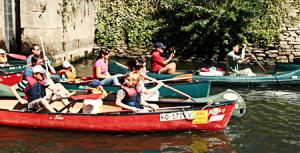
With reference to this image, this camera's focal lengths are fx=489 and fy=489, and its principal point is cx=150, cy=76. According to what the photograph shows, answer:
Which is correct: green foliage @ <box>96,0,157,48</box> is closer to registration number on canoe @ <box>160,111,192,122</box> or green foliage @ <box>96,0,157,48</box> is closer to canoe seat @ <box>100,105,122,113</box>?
canoe seat @ <box>100,105,122,113</box>

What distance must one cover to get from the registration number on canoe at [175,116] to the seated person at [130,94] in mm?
561

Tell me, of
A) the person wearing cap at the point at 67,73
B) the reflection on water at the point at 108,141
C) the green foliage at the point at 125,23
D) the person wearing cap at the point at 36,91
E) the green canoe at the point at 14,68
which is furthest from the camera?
the green foliage at the point at 125,23

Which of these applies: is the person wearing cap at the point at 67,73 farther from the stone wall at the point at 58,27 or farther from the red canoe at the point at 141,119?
the stone wall at the point at 58,27

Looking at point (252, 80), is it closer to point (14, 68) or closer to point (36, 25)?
point (14, 68)

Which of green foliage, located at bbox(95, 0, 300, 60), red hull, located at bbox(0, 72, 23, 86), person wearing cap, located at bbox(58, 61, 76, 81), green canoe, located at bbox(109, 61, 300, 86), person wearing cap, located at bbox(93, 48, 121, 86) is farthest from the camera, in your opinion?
green foliage, located at bbox(95, 0, 300, 60)

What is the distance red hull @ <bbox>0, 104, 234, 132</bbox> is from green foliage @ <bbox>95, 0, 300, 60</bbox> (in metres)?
13.6

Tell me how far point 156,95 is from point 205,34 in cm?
1242

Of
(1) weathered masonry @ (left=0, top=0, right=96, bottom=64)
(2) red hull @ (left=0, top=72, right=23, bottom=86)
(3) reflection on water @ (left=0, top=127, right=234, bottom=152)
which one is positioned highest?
(1) weathered masonry @ (left=0, top=0, right=96, bottom=64)

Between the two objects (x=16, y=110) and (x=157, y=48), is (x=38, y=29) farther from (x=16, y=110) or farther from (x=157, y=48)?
(x=16, y=110)

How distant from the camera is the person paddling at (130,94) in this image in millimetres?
10805

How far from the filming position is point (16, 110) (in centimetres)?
1145

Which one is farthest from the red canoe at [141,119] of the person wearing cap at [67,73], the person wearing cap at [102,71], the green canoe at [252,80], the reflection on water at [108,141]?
the green canoe at [252,80]

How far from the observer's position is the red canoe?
10859mm

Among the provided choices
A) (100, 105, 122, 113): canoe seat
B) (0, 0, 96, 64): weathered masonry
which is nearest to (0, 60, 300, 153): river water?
(100, 105, 122, 113): canoe seat
